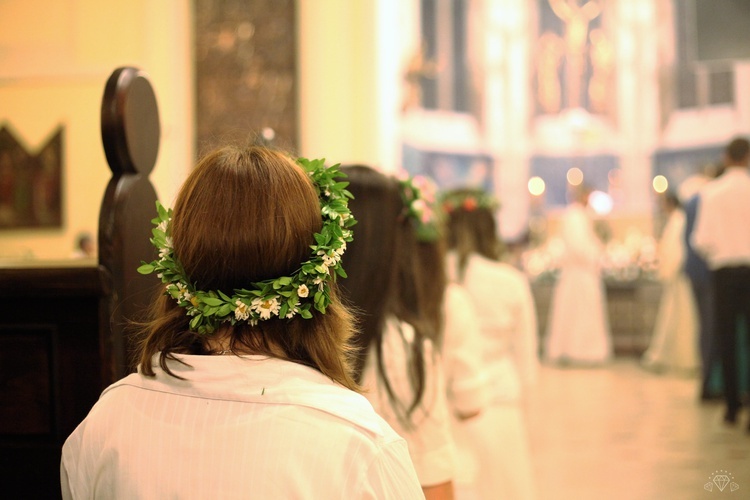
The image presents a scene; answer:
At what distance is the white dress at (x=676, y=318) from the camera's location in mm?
9547

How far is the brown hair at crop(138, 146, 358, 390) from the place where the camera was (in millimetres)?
1264

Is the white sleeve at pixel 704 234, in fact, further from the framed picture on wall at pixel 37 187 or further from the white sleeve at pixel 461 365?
the framed picture on wall at pixel 37 187

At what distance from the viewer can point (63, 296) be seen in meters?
1.86

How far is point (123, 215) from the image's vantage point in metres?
1.78

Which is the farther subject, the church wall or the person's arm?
the church wall

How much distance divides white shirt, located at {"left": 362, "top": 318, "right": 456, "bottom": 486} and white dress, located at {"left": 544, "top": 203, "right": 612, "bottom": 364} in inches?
354

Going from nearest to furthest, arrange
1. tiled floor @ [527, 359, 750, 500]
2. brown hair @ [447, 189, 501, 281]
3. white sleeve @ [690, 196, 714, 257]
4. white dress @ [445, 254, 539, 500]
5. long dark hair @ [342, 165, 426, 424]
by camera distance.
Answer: long dark hair @ [342, 165, 426, 424] < white dress @ [445, 254, 539, 500] < brown hair @ [447, 189, 501, 281] < tiled floor @ [527, 359, 750, 500] < white sleeve @ [690, 196, 714, 257]

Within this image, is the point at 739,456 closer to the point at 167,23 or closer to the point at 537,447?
the point at 537,447

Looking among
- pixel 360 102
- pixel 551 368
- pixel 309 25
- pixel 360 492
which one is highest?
pixel 309 25

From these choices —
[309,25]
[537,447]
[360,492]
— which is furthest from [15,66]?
[360,492]

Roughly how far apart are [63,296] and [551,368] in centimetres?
951

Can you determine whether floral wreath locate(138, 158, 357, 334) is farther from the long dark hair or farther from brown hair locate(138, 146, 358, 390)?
the long dark hair
